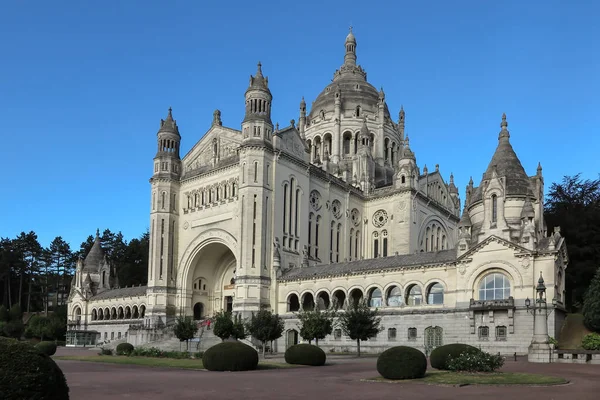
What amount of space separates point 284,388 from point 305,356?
14973mm

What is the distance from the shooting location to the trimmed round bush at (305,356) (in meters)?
39.5

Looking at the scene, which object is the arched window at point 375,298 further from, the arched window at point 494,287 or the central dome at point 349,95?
the central dome at point 349,95

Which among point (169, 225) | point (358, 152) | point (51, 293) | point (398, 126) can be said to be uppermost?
point (398, 126)

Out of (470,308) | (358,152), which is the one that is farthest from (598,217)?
(358,152)

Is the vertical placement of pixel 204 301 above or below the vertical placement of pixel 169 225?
below

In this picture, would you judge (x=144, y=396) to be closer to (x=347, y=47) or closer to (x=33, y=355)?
(x=33, y=355)

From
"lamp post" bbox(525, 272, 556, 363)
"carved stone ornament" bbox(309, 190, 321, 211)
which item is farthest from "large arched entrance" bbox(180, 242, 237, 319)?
"lamp post" bbox(525, 272, 556, 363)

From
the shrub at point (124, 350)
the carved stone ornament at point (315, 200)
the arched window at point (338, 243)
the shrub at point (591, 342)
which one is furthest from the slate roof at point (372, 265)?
the shrub at point (124, 350)

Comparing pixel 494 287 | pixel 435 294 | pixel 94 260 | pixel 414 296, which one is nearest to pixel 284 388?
pixel 494 287

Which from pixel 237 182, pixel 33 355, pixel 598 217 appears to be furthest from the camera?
pixel 237 182

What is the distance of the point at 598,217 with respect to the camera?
190 ft

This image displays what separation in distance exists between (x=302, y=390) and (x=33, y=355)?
12.6 metres

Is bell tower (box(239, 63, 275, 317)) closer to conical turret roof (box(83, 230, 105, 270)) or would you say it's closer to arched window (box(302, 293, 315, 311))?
arched window (box(302, 293, 315, 311))

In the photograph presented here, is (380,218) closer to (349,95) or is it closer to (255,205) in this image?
(255,205)
